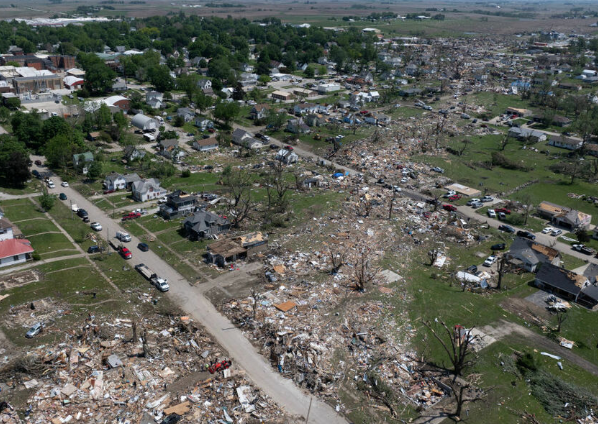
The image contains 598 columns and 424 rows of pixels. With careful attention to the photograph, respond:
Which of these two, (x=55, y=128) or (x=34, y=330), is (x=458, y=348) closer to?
(x=34, y=330)

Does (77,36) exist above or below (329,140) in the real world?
above

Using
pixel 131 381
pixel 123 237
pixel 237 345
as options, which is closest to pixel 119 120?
pixel 123 237

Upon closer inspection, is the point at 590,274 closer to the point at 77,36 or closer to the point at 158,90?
the point at 158,90

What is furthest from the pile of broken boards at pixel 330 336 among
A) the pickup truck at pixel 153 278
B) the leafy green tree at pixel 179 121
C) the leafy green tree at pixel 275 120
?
the leafy green tree at pixel 179 121

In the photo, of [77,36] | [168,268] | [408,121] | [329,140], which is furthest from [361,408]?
[77,36]

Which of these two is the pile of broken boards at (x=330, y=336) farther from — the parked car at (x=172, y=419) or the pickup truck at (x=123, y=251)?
the pickup truck at (x=123, y=251)

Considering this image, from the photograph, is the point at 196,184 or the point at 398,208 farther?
the point at 196,184

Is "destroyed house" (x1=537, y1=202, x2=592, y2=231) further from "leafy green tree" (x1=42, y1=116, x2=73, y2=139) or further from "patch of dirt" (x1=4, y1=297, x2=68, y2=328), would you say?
"leafy green tree" (x1=42, y1=116, x2=73, y2=139)
